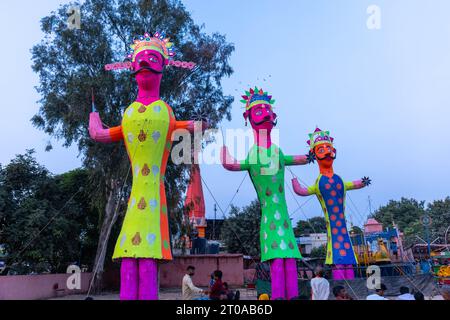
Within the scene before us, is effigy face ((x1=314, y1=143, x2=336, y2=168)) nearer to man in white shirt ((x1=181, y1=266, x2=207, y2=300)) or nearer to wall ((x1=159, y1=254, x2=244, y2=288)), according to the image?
man in white shirt ((x1=181, y1=266, x2=207, y2=300))

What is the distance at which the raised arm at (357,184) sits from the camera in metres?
13.3

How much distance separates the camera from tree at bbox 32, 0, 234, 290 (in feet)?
50.4

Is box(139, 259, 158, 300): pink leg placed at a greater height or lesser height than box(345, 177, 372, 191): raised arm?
lesser

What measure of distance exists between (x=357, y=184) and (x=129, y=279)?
8341 mm

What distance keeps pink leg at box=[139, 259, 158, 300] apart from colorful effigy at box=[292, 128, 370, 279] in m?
6.11

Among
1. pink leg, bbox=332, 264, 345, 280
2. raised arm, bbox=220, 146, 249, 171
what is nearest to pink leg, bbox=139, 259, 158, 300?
raised arm, bbox=220, 146, 249, 171

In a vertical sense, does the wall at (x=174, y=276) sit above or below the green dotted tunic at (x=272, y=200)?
below

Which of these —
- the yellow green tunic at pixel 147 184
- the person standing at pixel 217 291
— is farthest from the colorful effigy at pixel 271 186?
the person standing at pixel 217 291

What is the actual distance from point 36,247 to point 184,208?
5.69 m

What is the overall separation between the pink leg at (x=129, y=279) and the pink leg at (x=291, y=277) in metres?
3.57

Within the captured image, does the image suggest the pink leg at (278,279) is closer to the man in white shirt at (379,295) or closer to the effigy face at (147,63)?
the man in white shirt at (379,295)
